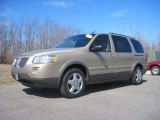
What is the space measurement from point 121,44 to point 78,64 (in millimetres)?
2529

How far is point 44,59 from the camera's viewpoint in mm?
5863

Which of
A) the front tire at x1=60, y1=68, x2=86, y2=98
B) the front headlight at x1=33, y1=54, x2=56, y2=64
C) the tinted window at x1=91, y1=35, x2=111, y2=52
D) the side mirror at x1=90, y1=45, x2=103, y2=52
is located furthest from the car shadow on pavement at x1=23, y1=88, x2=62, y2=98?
the tinted window at x1=91, y1=35, x2=111, y2=52

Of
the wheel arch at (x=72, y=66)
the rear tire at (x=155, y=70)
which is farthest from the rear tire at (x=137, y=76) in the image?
the rear tire at (x=155, y=70)

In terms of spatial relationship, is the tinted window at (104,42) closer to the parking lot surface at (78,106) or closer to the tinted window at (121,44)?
the tinted window at (121,44)

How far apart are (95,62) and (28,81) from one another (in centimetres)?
205

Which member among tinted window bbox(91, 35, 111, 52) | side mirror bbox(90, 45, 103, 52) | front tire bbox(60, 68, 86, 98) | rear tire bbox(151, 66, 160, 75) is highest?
tinted window bbox(91, 35, 111, 52)

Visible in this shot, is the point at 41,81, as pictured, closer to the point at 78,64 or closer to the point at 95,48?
the point at 78,64

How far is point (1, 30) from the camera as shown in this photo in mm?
30594

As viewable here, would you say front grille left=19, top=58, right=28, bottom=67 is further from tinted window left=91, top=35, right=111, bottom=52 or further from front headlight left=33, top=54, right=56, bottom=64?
tinted window left=91, top=35, right=111, bottom=52

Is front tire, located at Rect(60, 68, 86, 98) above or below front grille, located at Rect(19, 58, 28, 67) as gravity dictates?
below

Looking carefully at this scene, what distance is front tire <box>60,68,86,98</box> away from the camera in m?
6.12

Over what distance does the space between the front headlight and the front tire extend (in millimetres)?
593

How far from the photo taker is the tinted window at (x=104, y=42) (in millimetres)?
7266

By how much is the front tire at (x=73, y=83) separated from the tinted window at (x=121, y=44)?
6.58ft
